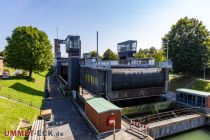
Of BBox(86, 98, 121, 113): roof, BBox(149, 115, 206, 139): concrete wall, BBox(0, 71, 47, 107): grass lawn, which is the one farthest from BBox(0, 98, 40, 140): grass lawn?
BBox(149, 115, 206, 139): concrete wall

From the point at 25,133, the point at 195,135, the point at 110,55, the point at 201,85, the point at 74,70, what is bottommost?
the point at 195,135

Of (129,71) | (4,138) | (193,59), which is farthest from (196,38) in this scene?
(4,138)

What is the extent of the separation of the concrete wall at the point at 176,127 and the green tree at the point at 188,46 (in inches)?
916

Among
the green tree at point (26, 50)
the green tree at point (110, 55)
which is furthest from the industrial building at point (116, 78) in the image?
the green tree at point (110, 55)

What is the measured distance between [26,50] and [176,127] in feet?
116

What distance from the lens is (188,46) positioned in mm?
45562

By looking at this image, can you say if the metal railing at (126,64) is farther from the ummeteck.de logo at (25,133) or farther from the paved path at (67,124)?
the ummeteck.de logo at (25,133)

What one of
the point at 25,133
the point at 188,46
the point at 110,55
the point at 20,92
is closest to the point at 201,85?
the point at 188,46

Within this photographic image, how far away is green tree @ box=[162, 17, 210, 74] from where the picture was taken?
44281 mm

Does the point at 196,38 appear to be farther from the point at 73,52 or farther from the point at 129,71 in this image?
the point at 73,52

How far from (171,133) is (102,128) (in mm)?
9536

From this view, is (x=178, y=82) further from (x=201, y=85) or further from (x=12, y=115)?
(x=12, y=115)

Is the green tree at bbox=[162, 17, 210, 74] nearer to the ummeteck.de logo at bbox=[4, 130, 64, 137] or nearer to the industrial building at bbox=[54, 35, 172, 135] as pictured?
the industrial building at bbox=[54, 35, 172, 135]

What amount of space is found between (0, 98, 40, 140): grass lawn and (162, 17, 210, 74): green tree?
3717cm
